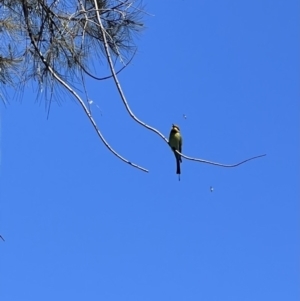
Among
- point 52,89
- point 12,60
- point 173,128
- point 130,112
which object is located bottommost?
point 130,112

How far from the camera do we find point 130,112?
3.68 ft

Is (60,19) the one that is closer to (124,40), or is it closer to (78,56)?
(78,56)

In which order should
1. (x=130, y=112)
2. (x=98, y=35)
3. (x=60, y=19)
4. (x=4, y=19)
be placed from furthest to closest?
1. (x=4, y=19)
2. (x=98, y=35)
3. (x=60, y=19)
4. (x=130, y=112)

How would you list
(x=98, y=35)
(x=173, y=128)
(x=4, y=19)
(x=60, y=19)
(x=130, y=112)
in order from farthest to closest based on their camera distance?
1. (x=173, y=128)
2. (x=4, y=19)
3. (x=98, y=35)
4. (x=60, y=19)
5. (x=130, y=112)

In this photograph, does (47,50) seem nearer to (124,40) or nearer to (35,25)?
(35,25)

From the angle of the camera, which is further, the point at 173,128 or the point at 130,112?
the point at 173,128

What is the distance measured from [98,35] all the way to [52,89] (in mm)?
216

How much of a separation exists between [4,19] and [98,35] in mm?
394

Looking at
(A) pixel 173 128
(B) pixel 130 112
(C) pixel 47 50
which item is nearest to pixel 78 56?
(C) pixel 47 50

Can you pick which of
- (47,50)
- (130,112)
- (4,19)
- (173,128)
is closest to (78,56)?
(47,50)

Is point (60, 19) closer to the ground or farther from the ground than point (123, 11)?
closer to the ground

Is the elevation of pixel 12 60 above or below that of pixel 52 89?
above

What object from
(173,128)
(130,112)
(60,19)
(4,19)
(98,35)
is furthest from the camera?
(173,128)

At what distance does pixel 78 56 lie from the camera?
171 cm
